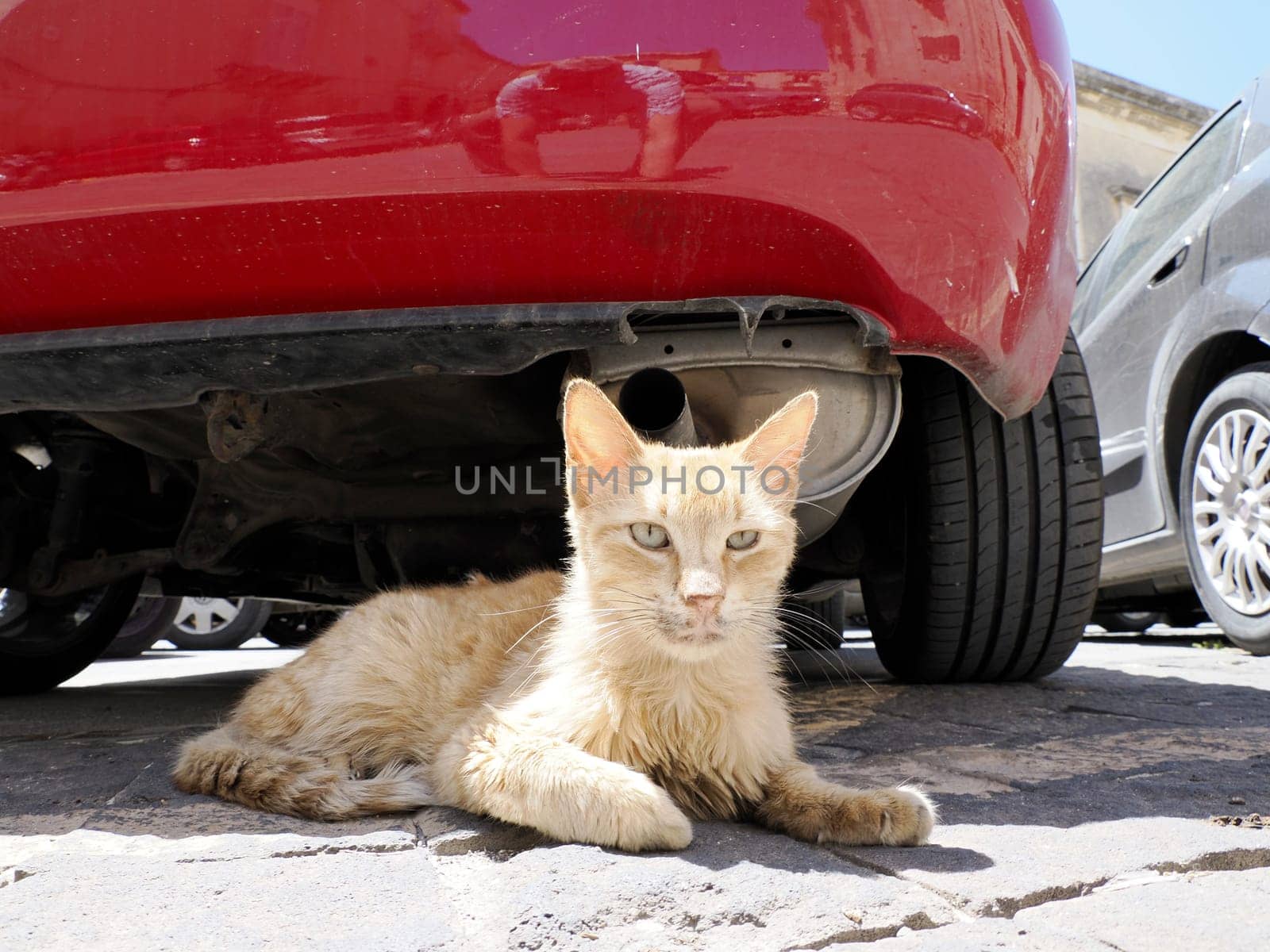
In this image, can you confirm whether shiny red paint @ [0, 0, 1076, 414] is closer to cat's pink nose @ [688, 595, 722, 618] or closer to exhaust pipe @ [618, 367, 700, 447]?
exhaust pipe @ [618, 367, 700, 447]

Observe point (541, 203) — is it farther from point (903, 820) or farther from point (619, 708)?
point (903, 820)

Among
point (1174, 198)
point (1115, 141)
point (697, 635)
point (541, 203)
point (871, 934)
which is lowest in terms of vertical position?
point (871, 934)

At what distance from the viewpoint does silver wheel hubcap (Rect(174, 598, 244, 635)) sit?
7.33 metres

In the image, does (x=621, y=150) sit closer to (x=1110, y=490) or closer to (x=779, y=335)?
(x=779, y=335)

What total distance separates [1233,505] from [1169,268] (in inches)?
43.5

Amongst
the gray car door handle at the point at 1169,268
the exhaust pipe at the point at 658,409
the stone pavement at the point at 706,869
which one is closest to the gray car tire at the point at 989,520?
the stone pavement at the point at 706,869

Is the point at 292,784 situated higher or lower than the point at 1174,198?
lower

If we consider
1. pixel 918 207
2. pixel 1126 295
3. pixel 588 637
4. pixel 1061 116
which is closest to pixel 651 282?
pixel 918 207

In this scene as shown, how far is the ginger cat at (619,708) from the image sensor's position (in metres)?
1.44

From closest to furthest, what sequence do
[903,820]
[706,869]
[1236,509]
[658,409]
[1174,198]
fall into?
1. [706,869]
2. [903,820]
3. [658,409]
4. [1236,509]
5. [1174,198]

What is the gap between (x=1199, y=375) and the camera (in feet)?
13.4

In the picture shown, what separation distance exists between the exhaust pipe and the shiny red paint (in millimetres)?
337

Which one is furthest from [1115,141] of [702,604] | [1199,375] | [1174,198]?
[702,604]

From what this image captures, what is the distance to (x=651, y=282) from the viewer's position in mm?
1702
